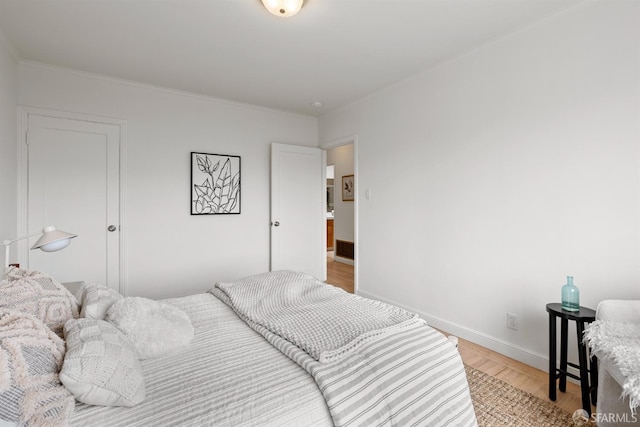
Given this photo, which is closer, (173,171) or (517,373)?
(517,373)

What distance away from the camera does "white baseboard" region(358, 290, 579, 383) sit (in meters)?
2.16

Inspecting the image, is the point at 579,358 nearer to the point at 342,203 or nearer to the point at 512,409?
the point at 512,409

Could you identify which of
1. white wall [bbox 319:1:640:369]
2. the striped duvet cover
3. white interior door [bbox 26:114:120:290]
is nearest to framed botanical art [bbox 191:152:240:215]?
white interior door [bbox 26:114:120:290]

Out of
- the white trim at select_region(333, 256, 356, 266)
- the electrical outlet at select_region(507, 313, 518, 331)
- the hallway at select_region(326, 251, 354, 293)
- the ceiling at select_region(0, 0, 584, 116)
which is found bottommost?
the hallway at select_region(326, 251, 354, 293)

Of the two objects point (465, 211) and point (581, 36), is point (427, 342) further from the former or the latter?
point (581, 36)

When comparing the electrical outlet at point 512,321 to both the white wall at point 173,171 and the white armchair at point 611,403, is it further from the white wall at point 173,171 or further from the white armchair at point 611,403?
the white wall at point 173,171

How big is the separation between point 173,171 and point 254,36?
1.78 metres

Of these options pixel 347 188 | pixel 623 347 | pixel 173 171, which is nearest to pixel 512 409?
pixel 623 347

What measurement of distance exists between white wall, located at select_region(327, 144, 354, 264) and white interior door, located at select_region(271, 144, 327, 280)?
5.99ft

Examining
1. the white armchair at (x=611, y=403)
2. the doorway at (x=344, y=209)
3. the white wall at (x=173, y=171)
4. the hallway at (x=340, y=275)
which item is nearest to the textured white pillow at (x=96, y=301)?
the white wall at (x=173, y=171)

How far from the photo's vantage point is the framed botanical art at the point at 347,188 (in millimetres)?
6055

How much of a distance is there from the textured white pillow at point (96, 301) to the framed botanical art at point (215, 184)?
6.78ft

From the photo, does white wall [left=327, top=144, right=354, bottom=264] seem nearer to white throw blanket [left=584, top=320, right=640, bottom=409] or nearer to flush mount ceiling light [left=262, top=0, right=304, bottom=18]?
flush mount ceiling light [left=262, top=0, right=304, bottom=18]

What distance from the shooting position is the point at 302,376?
1.12m
